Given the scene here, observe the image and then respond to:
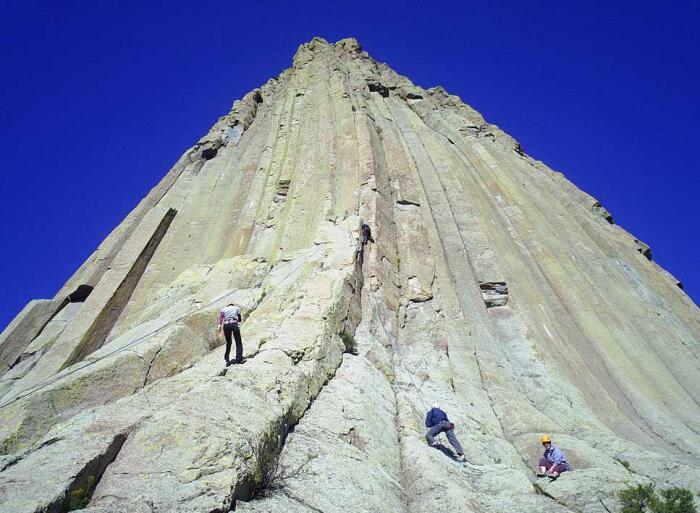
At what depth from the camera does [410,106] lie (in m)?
60.1

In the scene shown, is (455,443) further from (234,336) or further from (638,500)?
(234,336)

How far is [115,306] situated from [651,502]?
24.7 m

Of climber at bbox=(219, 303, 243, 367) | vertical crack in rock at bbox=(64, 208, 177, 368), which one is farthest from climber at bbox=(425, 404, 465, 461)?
vertical crack in rock at bbox=(64, 208, 177, 368)

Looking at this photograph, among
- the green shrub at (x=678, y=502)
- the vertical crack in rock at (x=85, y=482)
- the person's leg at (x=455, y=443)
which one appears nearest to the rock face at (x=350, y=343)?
the vertical crack in rock at (x=85, y=482)

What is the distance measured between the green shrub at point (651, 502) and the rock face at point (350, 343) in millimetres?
626

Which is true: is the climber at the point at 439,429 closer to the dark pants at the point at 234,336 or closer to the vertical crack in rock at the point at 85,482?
the dark pants at the point at 234,336

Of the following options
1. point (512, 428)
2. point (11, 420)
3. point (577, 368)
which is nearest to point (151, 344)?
point (11, 420)

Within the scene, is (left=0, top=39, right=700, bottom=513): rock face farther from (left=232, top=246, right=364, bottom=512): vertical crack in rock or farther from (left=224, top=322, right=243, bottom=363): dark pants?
(left=224, top=322, right=243, bottom=363): dark pants

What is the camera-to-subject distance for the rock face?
8.44 metres

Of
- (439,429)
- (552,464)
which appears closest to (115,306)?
(439,429)

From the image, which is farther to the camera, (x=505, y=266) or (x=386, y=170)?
(x=386, y=170)

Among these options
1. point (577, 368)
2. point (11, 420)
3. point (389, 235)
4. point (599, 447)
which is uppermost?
point (389, 235)

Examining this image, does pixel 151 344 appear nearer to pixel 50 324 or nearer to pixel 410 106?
pixel 50 324

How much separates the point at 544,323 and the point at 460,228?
846 cm
